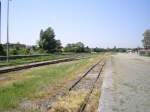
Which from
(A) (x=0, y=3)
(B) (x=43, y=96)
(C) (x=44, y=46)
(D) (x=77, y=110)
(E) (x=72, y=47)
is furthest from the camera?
(E) (x=72, y=47)

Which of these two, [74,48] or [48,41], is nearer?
[48,41]

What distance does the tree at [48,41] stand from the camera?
111 metres

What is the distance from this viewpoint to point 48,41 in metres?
112

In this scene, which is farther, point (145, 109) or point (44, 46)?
point (44, 46)

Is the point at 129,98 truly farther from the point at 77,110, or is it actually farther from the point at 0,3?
the point at 0,3

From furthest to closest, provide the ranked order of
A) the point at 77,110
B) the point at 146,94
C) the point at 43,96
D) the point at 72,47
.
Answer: the point at 72,47 < the point at 146,94 < the point at 43,96 < the point at 77,110

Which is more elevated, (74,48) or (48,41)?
(48,41)

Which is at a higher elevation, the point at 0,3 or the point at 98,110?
the point at 0,3

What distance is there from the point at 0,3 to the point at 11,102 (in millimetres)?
38507

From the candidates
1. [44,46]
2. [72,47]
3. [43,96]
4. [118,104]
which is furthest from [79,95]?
[72,47]

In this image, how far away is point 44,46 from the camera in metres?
111

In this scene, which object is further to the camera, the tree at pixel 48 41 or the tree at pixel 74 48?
the tree at pixel 74 48

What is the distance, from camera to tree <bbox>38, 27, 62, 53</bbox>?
365ft

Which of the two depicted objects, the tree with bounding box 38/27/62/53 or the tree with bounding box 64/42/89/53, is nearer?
the tree with bounding box 38/27/62/53
